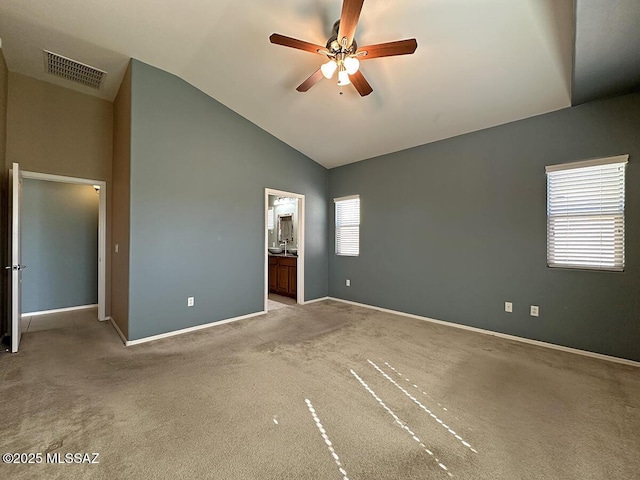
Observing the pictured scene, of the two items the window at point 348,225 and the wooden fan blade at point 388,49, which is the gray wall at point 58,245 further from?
the wooden fan blade at point 388,49

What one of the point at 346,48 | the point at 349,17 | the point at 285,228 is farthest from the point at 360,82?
the point at 285,228

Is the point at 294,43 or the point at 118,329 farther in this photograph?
the point at 118,329

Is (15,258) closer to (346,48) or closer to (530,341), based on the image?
(346,48)

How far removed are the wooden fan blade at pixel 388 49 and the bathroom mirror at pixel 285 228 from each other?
4462 mm

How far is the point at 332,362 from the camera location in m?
2.69

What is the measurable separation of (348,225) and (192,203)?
9.30ft

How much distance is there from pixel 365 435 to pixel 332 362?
1.01 metres

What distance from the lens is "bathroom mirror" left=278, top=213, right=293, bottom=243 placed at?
645 centimetres

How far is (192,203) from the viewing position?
11.8 ft

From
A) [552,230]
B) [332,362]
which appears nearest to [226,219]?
[332,362]

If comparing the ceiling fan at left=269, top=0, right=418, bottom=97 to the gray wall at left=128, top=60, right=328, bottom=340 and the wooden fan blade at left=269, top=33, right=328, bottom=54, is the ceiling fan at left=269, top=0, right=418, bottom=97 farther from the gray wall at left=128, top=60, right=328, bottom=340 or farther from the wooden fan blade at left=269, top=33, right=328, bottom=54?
the gray wall at left=128, top=60, right=328, bottom=340

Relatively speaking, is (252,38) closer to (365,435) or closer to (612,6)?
(612,6)

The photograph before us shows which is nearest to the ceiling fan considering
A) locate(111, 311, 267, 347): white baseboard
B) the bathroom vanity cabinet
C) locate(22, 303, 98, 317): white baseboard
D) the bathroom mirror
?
locate(111, 311, 267, 347): white baseboard

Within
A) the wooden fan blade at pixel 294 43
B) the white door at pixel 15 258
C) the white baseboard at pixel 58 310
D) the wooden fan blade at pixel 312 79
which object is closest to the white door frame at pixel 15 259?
the white door at pixel 15 258
